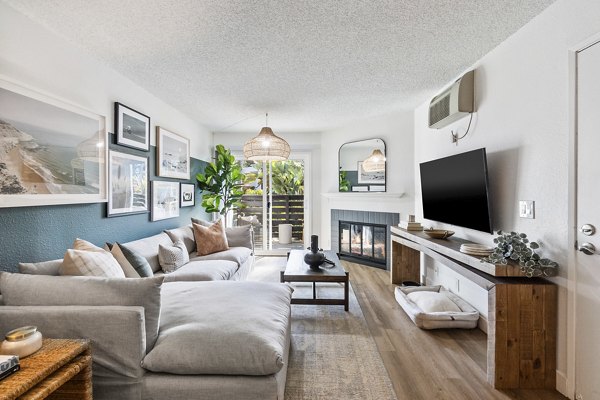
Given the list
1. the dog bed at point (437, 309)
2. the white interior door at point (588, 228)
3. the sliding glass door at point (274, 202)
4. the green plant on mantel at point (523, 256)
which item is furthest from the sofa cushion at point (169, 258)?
the white interior door at point (588, 228)

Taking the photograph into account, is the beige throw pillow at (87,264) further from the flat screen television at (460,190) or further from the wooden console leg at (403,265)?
the wooden console leg at (403,265)

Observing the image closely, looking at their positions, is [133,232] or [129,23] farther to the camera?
[133,232]

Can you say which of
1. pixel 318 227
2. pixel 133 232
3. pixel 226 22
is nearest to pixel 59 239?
pixel 133 232

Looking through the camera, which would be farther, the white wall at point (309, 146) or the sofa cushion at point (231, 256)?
the white wall at point (309, 146)

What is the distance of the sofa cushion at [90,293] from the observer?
1.47 m

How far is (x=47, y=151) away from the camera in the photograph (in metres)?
2.14

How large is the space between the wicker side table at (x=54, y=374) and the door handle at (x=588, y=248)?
258 centimetres

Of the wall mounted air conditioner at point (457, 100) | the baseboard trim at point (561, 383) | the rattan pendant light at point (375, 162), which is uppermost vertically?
the wall mounted air conditioner at point (457, 100)

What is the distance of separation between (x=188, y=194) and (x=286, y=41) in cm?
306

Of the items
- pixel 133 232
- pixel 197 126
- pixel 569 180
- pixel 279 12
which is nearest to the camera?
pixel 569 180

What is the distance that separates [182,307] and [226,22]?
76.4 inches

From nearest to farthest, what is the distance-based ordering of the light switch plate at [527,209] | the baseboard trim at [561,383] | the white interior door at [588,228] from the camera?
1. the white interior door at [588,228]
2. the baseboard trim at [561,383]
3. the light switch plate at [527,209]

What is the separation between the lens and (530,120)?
2094 millimetres

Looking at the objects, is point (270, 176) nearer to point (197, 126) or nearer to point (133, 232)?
point (197, 126)
